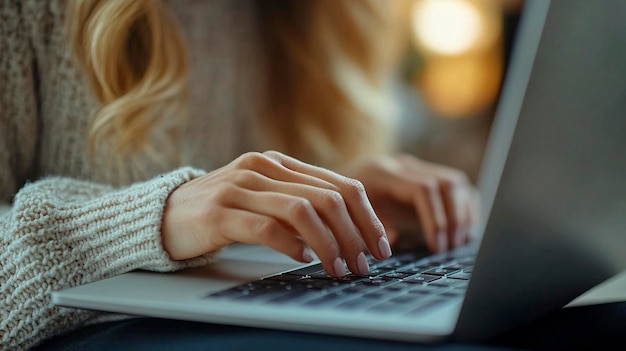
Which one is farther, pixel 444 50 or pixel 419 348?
pixel 444 50

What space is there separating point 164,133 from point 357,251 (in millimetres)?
435

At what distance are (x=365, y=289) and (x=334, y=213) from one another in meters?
0.06

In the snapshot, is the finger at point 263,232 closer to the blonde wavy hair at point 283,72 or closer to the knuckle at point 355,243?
the knuckle at point 355,243

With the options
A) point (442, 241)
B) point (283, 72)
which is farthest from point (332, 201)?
point (283, 72)

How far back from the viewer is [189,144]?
89 cm

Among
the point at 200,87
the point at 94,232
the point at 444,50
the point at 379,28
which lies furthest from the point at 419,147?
the point at 94,232

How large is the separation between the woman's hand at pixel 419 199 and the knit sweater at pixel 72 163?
228 millimetres

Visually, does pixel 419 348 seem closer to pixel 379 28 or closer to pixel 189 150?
pixel 189 150

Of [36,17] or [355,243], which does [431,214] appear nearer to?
[355,243]

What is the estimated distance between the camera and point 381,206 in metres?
0.84

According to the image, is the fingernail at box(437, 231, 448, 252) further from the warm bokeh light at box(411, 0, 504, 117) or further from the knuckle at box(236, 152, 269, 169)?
the warm bokeh light at box(411, 0, 504, 117)

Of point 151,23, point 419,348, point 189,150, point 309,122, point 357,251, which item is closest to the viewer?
point 419,348

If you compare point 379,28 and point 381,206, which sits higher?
point 379,28

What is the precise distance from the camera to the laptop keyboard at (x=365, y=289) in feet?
1.24
